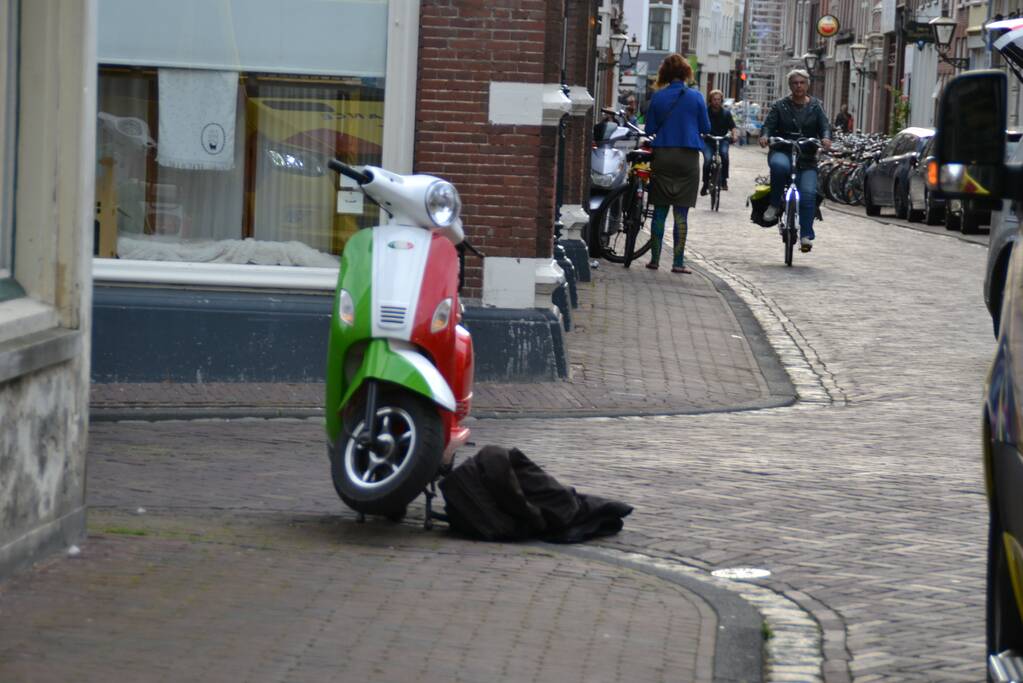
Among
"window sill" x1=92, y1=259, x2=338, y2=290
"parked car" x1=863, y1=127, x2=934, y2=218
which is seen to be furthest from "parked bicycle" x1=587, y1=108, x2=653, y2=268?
"parked car" x1=863, y1=127, x2=934, y2=218

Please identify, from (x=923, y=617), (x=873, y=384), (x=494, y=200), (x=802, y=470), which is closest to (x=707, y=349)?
(x=873, y=384)

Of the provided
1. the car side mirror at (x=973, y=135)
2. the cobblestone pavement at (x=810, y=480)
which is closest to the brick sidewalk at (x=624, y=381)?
the cobblestone pavement at (x=810, y=480)

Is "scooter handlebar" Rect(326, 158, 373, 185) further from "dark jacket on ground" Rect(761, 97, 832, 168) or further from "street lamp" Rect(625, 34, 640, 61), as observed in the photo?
"street lamp" Rect(625, 34, 640, 61)

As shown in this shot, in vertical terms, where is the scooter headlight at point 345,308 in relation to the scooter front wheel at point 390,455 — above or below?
above

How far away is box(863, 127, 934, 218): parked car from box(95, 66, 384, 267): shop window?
19820mm

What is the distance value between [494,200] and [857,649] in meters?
5.47

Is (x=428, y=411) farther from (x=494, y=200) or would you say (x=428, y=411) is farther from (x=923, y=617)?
(x=494, y=200)

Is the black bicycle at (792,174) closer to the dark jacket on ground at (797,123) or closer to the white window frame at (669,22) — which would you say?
the dark jacket on ground at (797,123)

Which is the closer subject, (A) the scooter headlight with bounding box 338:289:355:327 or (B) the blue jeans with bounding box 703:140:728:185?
(A) the scooter headlight with bounding box 338:289:355:327

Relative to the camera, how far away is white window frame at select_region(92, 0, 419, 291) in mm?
10359

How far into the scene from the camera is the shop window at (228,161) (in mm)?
10609

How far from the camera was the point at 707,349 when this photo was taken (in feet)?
41.1

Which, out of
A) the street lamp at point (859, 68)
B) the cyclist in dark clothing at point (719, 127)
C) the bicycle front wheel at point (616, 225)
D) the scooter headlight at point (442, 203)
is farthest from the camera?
the street lamp at point (859, 68)

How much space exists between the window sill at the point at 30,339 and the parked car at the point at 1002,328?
294 cm
